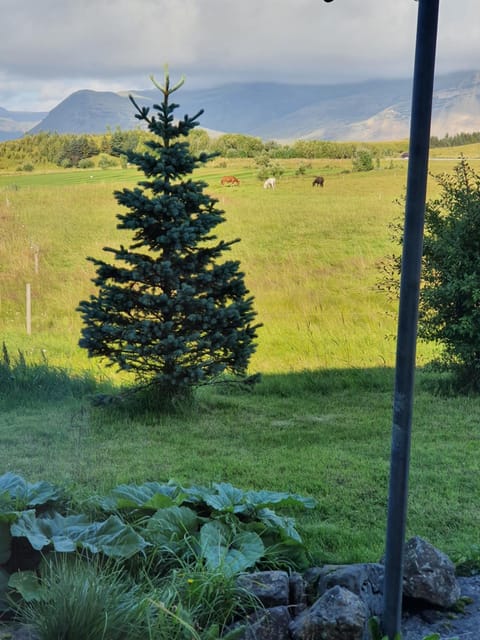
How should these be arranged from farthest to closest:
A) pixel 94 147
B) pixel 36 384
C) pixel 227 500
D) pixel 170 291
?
pixel 94 147 → pixel 36 384 → pixel 170 291 → pixel 227 500

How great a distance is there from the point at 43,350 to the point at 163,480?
2503 mm

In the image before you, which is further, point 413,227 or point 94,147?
point 94,147

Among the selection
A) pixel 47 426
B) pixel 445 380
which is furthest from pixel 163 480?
→ pixel 445 380

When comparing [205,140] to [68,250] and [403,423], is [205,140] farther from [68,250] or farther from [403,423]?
[403,423]

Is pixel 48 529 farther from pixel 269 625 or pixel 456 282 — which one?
pixel 456 282

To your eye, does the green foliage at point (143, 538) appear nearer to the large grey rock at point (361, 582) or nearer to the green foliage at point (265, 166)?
the large grey rock at point (361, 582)

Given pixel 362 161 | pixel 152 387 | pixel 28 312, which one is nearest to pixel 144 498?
pixel 152 387

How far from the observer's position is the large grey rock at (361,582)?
161cm

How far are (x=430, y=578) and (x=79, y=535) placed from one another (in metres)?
0.80

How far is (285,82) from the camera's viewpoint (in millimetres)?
7555

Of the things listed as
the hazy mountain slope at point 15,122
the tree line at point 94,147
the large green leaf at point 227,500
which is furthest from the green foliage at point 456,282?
the hazy mountain slope at point 15,122

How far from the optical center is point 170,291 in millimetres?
3791

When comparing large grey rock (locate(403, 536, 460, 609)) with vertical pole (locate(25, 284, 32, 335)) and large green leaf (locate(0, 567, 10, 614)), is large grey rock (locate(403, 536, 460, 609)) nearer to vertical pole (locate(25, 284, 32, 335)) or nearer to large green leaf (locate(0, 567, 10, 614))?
large green leaf (locate(0, 567, 10, 614))

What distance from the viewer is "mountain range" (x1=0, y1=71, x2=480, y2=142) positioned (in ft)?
20.7
